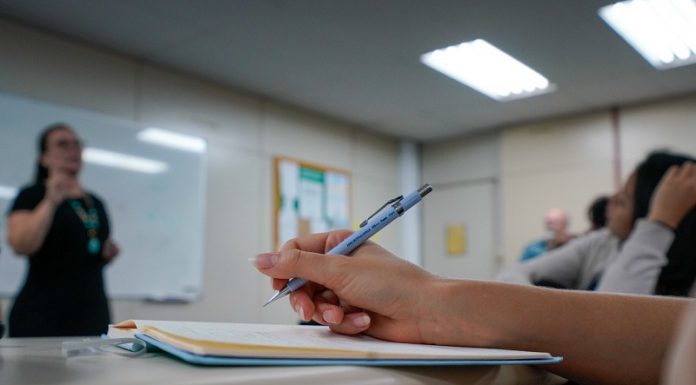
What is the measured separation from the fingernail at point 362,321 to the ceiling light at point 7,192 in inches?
116

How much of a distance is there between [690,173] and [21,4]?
3028mm

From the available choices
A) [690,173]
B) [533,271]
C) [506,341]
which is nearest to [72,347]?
[506,341]

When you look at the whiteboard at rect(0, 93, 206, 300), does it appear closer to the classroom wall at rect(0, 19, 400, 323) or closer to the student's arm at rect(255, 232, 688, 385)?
the classroom wall at rect(0, 19, 400, 323)

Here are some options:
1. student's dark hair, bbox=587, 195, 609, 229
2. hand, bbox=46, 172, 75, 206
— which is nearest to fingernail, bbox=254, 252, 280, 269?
student's dark hair, bbox=587, 195, 609, 229

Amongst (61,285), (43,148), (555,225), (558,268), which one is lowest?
(61,285)

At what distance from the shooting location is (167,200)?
3768mm

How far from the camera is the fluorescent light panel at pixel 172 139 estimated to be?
3718 mm

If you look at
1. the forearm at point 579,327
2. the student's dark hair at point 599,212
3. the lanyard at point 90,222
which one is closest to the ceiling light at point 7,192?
the lanyard at point 90,222

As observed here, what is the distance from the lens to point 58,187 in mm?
3066

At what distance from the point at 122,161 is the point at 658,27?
309 cm

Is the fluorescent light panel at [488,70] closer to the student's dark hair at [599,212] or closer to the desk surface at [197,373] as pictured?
the student's dark hair at [599,212]

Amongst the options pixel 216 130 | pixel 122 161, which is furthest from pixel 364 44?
pixel 122 161

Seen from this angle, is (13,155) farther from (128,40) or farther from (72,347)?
(72,347)

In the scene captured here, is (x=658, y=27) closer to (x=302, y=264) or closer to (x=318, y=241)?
(x=318, y=241)
